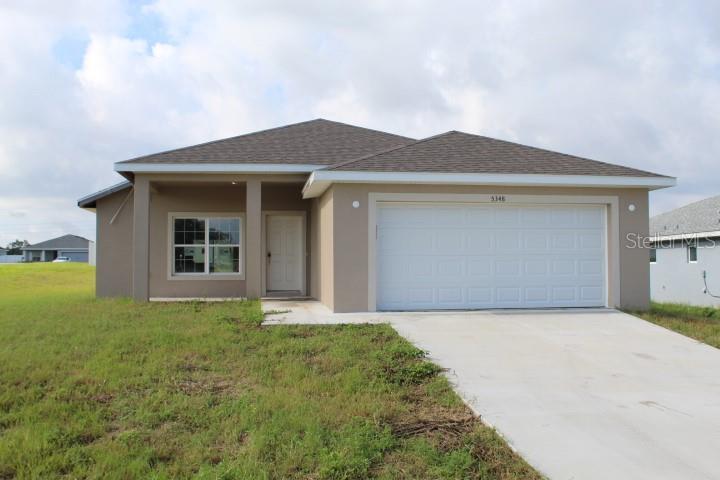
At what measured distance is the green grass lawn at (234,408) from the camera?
3.95 meters

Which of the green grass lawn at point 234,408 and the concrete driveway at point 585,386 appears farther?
the concrete driveway at point 585,386

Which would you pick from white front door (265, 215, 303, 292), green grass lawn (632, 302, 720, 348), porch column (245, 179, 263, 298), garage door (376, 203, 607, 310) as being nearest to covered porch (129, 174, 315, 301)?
white front door (265, 215, 303, 292)

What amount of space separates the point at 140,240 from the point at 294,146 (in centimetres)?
437

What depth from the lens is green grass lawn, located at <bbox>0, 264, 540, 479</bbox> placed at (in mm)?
3947

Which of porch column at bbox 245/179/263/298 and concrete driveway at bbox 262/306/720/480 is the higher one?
porch column at bbox 245/179/263/298

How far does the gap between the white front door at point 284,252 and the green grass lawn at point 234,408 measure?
6.35 meters

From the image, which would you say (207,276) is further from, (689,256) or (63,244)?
(63,244)

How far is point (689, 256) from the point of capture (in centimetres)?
2023

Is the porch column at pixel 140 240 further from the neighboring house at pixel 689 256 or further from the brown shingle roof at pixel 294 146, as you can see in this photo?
the neighboring house at pixel 689 256

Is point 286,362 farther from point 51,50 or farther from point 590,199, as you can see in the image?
point 51,50

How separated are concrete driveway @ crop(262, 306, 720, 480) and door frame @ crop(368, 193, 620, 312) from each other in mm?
1080
